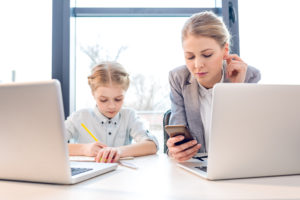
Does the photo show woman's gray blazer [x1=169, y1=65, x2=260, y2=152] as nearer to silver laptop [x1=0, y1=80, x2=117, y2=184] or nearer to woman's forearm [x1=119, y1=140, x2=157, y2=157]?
woman's forearm [x1=119, y1=140, x2=157, y2=157]

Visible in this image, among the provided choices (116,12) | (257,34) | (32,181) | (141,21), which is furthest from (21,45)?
(257,34)

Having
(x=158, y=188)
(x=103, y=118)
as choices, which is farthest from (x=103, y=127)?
(x=158, y=188)

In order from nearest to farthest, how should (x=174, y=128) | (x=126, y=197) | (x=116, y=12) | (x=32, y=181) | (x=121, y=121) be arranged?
(x=126, y=197), (x=32, y=181), (x=174, y=128), (x=121, y=121), (x=116, y=12)

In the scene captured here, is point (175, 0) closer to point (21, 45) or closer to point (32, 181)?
point (21, 45)

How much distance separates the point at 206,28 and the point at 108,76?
0.58 metres

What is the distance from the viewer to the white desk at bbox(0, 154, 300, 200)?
0.55m

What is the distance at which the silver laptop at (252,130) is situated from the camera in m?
0.62

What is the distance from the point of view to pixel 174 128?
863 mm

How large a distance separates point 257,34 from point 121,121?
3.96 feet

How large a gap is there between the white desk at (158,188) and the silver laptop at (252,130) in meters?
0.04

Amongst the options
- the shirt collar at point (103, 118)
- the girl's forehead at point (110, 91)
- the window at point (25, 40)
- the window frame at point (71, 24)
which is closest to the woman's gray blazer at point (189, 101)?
the girl's forehead at point (110, 91)

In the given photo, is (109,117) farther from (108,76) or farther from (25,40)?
(25,40)

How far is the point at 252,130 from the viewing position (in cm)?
65

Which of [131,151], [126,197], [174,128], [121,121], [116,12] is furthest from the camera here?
[116,12]
